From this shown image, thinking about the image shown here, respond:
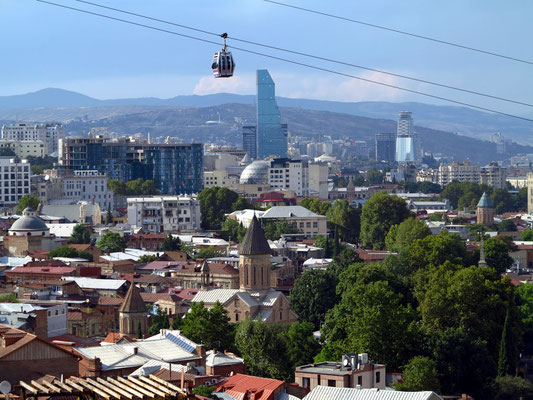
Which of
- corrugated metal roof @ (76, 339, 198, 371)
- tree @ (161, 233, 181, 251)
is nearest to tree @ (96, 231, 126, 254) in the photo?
tree @ (161, 233, 181, 251)

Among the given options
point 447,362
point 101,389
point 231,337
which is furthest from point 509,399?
point 101,389

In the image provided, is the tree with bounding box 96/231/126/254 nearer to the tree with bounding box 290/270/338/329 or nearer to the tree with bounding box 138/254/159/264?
the tree with bounding box 138/254/159/264

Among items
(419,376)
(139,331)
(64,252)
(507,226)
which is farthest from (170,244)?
(419,376)

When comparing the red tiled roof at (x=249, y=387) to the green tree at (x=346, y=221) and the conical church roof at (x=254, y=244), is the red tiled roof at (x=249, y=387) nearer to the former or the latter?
the conical church roof at (x=254, y=244)

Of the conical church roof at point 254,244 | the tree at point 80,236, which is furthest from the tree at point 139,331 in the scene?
the tree at point 80,236

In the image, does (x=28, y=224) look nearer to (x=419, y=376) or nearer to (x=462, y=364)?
(x=462, y=364)

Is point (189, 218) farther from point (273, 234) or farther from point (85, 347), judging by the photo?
point (85, 347)
